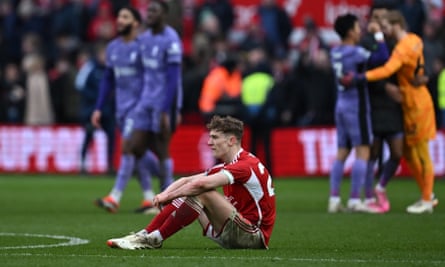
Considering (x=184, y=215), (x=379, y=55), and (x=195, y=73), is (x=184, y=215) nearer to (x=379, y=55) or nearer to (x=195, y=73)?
(x=379, y=55)

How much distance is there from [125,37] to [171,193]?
6.29 m

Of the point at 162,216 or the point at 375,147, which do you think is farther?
the point at 375,147

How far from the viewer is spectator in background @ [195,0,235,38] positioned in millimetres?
26641

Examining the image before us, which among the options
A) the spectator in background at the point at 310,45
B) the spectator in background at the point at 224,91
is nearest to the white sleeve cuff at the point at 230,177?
the spectator in background at the point at 224,91

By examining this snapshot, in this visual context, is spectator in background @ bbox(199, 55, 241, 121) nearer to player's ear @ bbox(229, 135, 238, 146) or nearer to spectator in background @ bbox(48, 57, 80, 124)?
spectator in background @ bbox(48, 57, 80, 124)

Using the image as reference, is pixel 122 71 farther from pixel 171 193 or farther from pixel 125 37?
pixel 171 193

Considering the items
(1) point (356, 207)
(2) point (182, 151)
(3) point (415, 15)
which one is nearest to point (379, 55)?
(1) point (356, 207)

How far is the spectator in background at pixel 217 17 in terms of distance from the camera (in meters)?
26.6

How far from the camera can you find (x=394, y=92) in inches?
583

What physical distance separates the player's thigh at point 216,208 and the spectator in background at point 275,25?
16.6m

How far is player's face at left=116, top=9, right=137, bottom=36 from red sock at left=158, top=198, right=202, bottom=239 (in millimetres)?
5921

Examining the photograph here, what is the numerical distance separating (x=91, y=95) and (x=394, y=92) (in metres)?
10.8

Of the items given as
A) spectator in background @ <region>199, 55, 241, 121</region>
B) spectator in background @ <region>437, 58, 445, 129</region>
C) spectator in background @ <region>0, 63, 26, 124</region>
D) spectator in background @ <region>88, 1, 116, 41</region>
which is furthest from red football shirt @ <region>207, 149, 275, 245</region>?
spectator in background @ <region>0, 63, 26, 124</region>

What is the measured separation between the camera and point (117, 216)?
14367 millimetres
